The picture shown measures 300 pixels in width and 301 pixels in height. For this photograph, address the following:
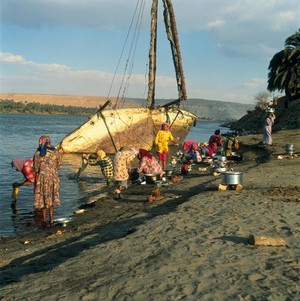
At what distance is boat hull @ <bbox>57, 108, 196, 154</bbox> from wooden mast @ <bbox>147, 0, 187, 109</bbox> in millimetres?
1377

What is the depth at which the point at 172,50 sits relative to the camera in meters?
27.8

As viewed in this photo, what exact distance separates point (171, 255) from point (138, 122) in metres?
21.1

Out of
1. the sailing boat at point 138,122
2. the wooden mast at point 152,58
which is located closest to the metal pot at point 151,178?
the sailing boat at point 138,122

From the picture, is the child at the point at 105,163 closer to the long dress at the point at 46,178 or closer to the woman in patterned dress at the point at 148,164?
the woman in patterned dress at the point at 148,164

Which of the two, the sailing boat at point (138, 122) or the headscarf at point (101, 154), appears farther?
the sailing boat at point (138, 122)

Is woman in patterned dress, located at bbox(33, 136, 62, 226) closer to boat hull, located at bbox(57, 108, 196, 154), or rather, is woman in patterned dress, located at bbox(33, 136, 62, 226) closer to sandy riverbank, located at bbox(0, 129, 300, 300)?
sandy riverbank, located at bbox(0, 129, 300, 300)

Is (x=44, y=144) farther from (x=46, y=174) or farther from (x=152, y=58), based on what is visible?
(x=152, y=58)

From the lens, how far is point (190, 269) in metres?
4.50

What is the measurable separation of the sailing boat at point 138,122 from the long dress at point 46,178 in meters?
15.8

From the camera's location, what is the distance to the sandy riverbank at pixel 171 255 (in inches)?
159

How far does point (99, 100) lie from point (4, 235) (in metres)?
191

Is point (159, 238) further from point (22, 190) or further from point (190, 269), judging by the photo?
point (22, 190)

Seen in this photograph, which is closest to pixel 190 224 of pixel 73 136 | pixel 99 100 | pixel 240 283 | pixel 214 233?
pixel 214 233

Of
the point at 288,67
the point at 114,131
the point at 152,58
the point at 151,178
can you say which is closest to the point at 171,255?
the point at 151,178
